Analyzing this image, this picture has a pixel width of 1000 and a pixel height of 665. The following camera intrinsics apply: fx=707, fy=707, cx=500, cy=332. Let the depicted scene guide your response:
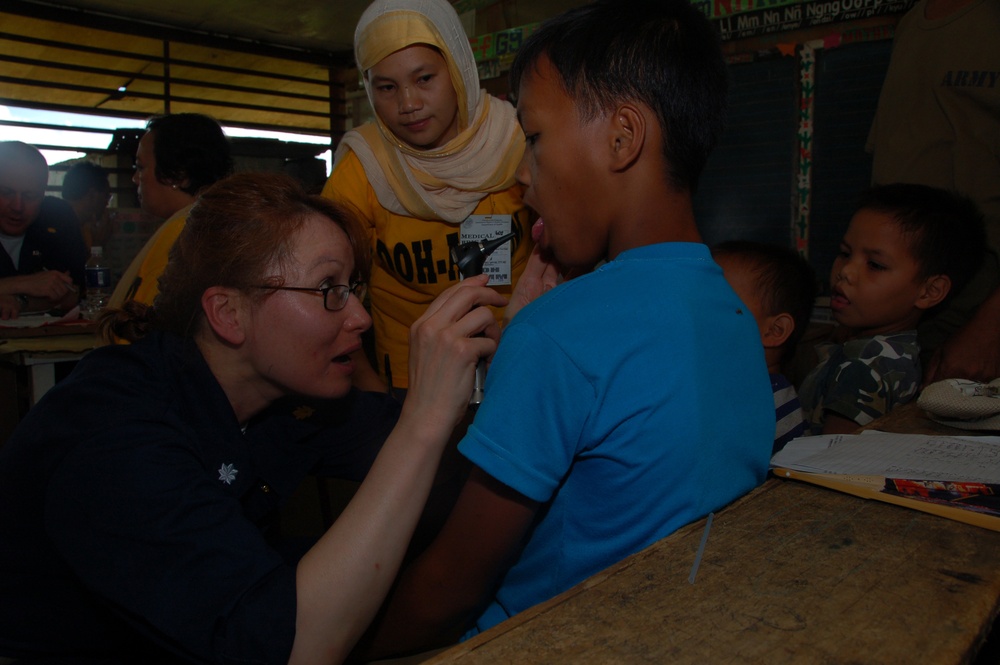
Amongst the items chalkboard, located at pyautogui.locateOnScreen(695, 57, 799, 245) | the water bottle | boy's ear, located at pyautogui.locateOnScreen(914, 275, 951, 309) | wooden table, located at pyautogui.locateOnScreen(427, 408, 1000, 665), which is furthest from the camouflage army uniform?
the water bottle

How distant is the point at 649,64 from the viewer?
982 mm

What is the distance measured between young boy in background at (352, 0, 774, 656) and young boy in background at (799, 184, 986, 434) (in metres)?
1.12

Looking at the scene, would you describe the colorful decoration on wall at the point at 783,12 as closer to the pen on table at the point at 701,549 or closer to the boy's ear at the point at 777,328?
the boy's ear at the point at 777,328

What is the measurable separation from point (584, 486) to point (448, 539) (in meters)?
0.19

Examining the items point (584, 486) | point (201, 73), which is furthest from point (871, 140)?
point (201, 73)

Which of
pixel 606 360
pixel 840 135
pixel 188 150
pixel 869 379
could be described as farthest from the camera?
pixel 840 135

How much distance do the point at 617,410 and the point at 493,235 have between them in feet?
5.17

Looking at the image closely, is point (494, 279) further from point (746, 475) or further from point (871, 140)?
point (871, 140)

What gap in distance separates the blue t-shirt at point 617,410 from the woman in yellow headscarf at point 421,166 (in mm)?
1429

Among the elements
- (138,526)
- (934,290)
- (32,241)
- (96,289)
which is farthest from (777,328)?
(32,241)

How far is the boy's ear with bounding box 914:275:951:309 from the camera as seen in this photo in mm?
2070

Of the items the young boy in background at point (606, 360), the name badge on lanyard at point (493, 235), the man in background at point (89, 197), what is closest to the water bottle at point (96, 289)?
the name badge on lanyard at point (493, 235)

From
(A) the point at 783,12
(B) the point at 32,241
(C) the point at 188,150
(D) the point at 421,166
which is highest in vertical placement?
(A) the point at 783,12

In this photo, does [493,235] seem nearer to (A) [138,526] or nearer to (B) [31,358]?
(A) [138,526]
